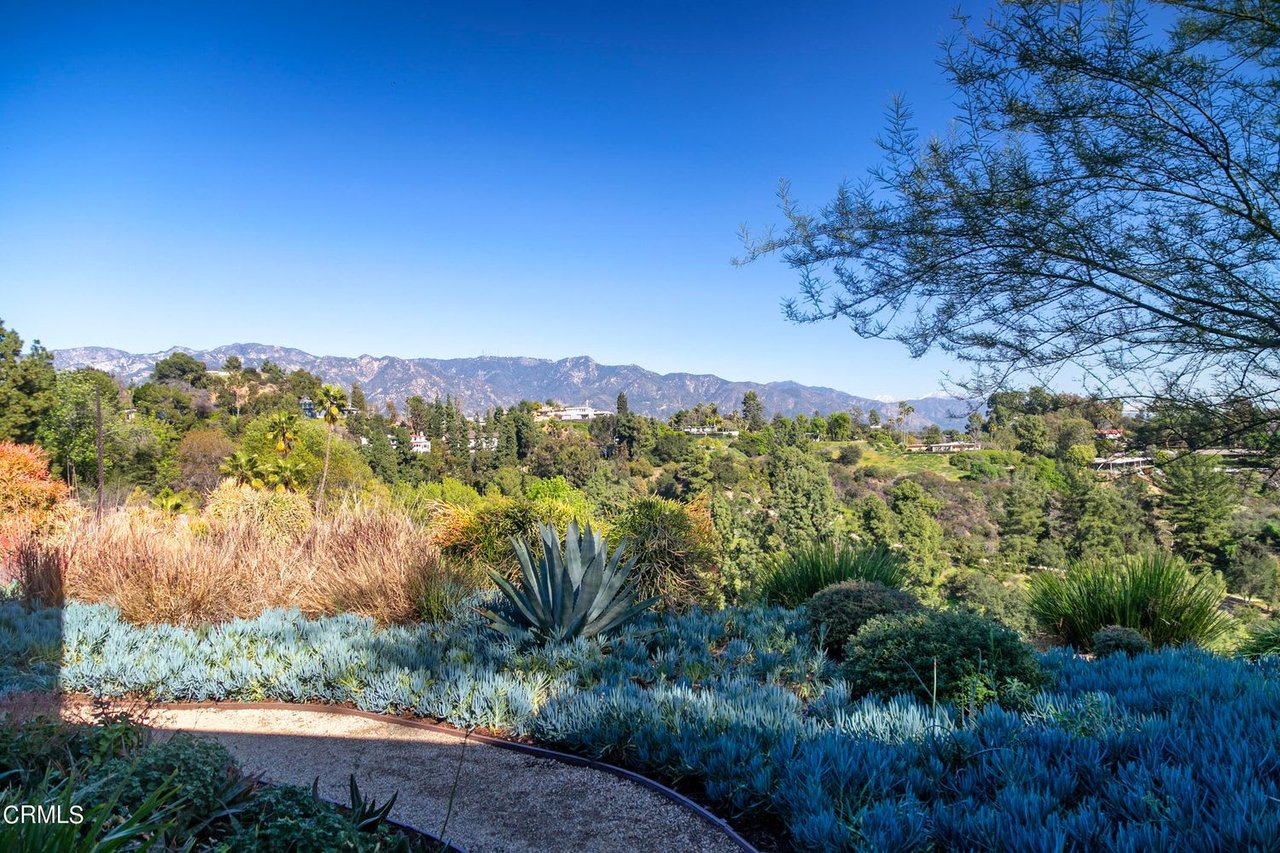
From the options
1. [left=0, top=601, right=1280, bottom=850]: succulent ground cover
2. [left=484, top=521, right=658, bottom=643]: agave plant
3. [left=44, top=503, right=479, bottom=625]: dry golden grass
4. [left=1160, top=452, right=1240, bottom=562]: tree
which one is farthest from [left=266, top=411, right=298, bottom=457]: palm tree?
[left=1160, top=452, right=1240, bottom=562]: tree

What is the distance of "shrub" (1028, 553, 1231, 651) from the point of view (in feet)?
20.2

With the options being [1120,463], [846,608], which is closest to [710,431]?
[846,608]

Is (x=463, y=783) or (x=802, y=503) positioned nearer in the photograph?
(x=463, y=783)

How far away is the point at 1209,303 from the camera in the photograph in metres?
4.06

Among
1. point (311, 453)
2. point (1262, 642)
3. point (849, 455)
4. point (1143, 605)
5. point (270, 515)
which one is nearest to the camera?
point (1262, 642)

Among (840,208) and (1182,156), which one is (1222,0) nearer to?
(1182,156)

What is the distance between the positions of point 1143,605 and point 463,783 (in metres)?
6.39

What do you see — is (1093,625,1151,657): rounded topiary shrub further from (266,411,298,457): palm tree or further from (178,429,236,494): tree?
(178,429,236,494): tree

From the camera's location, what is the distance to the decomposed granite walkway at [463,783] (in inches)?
106

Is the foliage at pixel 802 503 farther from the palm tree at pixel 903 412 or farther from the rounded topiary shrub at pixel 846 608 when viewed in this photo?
the palm tree at pixel 903 412

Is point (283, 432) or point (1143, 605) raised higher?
point (1143, 605)

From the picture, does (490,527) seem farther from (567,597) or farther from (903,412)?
(903,412)

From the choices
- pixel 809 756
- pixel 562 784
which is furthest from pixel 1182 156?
pixel 562 784

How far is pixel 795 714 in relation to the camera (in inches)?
132
